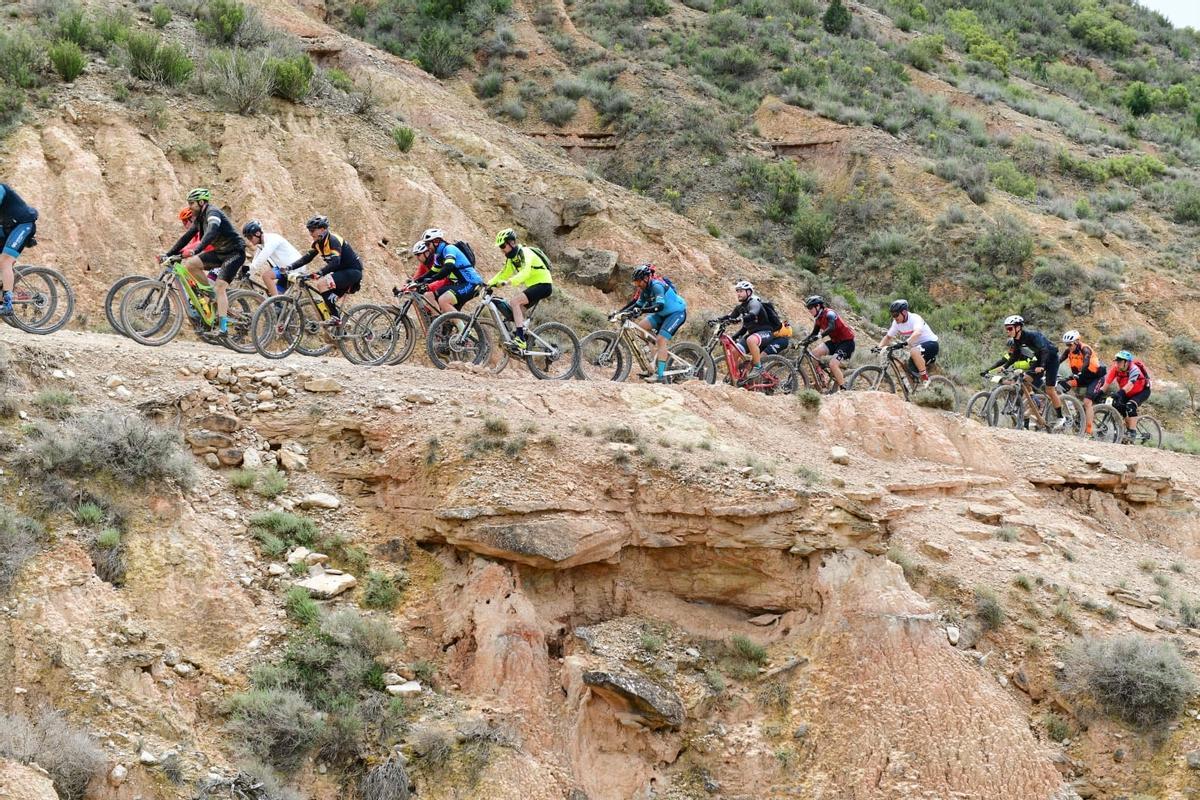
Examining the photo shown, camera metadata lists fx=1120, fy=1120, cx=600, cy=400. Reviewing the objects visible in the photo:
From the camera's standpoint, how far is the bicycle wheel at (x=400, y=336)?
14.8 metres

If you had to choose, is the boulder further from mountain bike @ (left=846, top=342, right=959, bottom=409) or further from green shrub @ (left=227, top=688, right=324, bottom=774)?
mountain bike @ (left=846, top=342, right=959, bottom=409)

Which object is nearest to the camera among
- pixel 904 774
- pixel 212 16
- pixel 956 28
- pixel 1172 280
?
pixel 904 774

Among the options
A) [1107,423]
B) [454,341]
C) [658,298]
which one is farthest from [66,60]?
[1107,423]

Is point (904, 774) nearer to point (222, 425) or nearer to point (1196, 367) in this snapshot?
point (222, 425)

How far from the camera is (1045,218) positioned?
31.4 m

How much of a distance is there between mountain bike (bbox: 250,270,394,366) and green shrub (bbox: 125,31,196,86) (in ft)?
28.8

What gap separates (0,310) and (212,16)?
1422cm

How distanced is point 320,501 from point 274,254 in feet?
14.4

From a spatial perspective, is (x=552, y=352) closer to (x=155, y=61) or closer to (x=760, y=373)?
(x=760, y=373)

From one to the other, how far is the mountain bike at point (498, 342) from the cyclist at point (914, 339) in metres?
5.56

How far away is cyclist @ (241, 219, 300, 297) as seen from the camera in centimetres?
1425

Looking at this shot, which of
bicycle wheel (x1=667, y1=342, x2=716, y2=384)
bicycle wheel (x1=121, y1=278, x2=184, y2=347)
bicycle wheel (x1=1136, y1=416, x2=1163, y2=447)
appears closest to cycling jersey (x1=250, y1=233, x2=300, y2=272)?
bicycle wheel (x1=121, y1=278, x2=184, y2=347)

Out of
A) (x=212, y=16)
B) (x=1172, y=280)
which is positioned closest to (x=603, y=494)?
(x=212, y=16)

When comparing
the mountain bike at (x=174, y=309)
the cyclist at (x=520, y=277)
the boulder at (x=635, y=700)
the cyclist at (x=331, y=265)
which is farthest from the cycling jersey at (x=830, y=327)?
the mountain bike at (x=174, y=309)
